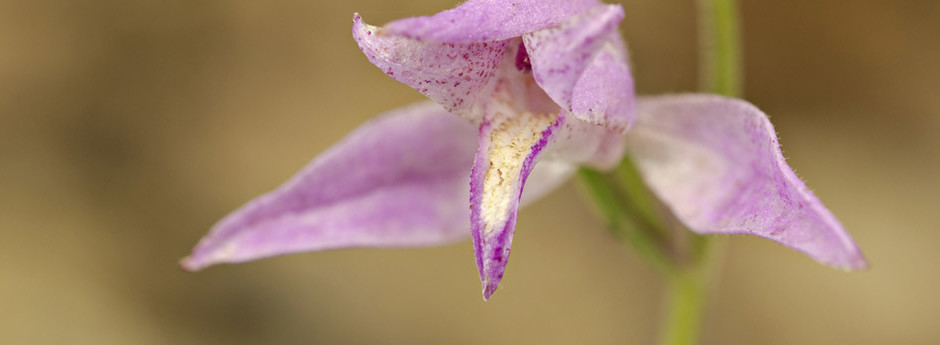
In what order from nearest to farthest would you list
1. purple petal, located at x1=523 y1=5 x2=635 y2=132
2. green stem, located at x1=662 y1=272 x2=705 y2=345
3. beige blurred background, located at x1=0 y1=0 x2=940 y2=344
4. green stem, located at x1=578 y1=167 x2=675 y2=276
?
purple petal, located at x1=523 y1=5 x2=635 y2=132, green stem, located at x1=578 y1=167 x2=675 y2=276, green stem, located at x1=662 y1=272 x2=705 y2=345, beige blurred background, located at x1=0 y1=0 x2=940 y2=344

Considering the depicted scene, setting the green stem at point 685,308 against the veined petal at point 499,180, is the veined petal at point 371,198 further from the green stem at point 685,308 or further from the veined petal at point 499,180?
the green stem at point 685,308

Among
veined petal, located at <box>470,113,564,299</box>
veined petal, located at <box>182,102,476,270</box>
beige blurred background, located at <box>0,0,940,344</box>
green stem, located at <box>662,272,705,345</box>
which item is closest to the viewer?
veined petal, located at <box>470,113,564,299</box>

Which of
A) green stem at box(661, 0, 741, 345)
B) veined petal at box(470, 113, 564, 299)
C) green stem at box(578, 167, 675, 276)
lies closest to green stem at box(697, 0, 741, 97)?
green stem at box(661, 0, 741, 345)

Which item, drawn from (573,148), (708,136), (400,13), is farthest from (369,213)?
(400,13)

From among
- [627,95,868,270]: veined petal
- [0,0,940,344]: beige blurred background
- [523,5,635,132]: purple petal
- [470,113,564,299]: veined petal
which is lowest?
[0,0,940,344]: beige blurred background

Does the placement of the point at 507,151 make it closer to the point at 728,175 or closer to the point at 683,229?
the point at 728,175

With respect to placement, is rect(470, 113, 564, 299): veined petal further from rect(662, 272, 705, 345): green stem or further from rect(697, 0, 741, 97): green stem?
rect(662, 272, 705, 345): green stem

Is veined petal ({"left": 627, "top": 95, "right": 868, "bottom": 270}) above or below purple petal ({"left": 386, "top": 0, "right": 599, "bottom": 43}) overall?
below
